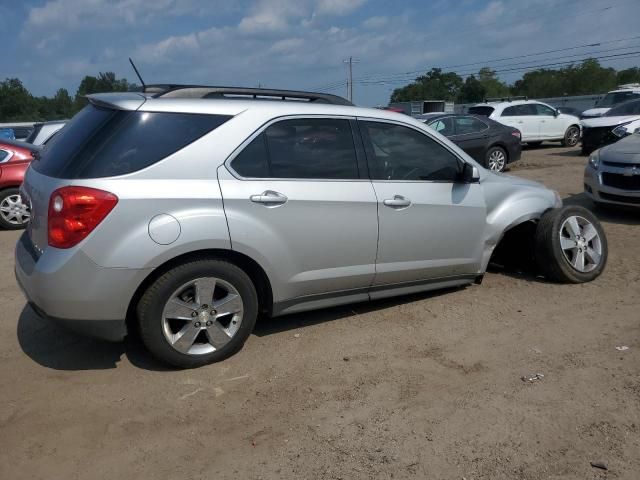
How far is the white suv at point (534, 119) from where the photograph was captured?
17234 millimetres

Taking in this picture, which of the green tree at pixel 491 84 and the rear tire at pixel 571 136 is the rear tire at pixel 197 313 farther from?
the green tree at pixel 491 84

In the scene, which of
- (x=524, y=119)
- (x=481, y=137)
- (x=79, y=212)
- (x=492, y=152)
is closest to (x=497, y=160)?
(x=492, y=152)

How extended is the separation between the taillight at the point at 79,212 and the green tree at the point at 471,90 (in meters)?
86.5

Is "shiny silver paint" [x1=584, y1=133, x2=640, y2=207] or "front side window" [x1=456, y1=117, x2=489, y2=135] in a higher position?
"front side window" [x1=456, y1=117, x2=489, y2=135]

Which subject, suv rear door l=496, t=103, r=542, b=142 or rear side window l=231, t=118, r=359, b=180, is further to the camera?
suv rear door l=496, t=103, r=542, b=142

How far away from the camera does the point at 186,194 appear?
3.44 m

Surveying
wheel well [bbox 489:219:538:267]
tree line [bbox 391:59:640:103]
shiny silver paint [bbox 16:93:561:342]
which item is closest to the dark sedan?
wheel well [bbox 489:219:538:267]

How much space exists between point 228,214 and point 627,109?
15.1 meters

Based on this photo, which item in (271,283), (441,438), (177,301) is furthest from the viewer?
(271,283)

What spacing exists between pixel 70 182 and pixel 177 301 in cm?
96

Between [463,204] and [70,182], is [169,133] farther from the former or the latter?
[463,204]

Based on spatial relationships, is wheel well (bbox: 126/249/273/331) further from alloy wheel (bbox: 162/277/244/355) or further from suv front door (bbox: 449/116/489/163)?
suv front door (bbox: 449/116/489/163)

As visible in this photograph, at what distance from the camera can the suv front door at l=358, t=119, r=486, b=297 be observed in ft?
14.0

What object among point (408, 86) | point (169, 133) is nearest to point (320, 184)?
point (169, 133)
